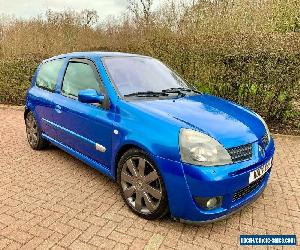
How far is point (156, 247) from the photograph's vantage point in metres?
3.04

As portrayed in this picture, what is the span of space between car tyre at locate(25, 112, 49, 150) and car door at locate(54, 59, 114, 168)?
909 millimetres

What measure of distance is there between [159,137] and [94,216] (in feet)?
3.89

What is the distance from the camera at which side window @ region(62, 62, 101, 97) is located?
4.08m

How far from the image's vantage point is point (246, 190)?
3.29m

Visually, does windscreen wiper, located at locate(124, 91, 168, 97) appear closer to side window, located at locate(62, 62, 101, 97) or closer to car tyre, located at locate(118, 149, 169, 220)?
side window, located at locate(62, 62, 101, 97)

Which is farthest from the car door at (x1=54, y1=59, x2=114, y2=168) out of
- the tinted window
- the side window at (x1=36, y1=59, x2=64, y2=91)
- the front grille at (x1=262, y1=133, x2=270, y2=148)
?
the front grille at (x1=262, y1=133, x2=270, y2=148)

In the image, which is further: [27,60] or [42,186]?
[27,60]

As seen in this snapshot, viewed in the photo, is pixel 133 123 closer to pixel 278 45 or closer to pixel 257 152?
pixel 257 152

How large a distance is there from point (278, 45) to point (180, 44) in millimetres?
2428

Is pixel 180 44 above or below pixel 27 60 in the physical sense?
above

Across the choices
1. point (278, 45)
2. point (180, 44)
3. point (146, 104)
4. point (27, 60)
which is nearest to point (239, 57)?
point (278, 45)

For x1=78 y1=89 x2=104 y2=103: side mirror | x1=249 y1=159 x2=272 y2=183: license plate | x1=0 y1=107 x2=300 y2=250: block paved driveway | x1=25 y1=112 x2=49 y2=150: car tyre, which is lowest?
x1=0 y1=107 x2=300 y2=250: block paved driveway

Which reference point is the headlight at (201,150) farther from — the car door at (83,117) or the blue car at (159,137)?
the car door at (83,117)

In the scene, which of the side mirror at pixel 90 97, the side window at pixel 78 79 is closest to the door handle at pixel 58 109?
the side window at pixel 78 79
